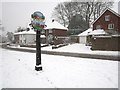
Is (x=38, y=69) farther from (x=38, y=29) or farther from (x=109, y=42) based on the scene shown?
(x=109, y=42)

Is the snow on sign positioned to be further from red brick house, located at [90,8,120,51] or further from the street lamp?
red brick house, located at [90,8,120,51]

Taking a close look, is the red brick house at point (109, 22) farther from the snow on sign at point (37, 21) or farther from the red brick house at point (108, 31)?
the snow on sign at point (37, 21)

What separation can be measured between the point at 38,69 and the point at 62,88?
3.41 metres

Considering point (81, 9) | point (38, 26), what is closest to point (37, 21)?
point (38, 26)

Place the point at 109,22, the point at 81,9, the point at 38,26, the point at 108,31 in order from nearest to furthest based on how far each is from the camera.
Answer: the point at 38,26 < the point at 108,31 < the point at 109,22 < the point at 81,9

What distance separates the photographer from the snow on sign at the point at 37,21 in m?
9.83

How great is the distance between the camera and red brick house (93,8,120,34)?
30391mm

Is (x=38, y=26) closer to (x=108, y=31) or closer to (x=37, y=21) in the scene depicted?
(x=37, y=21)

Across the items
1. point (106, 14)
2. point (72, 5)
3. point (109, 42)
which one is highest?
point (72, 5)

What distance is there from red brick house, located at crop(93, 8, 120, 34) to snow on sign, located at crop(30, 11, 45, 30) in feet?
76.0

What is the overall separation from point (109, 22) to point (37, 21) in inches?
1014

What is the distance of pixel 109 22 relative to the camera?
31703 mm

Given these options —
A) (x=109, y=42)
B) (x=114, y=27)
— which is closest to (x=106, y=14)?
(x=114, y=27)

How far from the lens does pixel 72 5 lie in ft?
179
